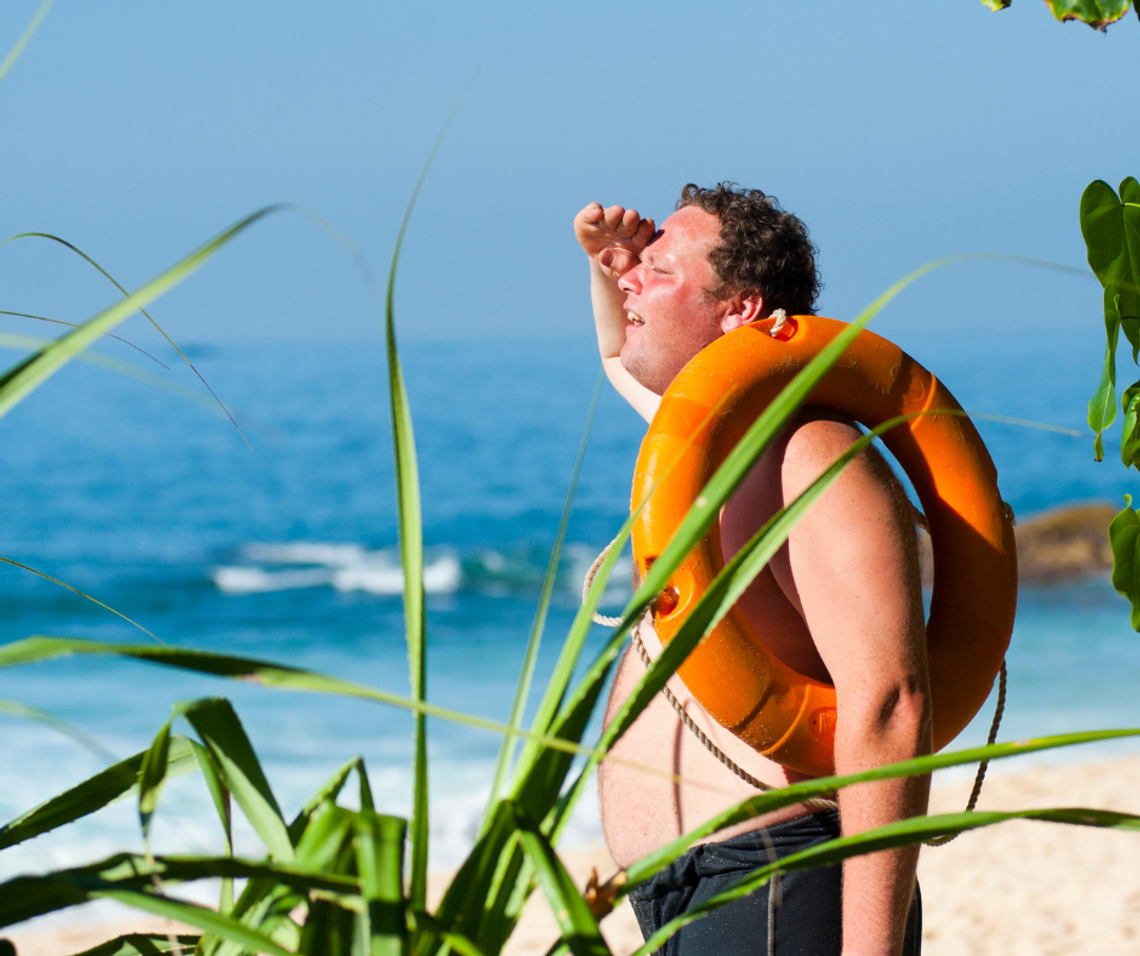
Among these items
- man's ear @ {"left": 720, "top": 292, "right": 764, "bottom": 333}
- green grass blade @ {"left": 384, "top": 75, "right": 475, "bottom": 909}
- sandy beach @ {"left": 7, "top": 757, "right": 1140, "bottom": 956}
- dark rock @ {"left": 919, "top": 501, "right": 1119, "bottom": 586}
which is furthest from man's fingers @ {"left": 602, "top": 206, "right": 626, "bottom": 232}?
dark rock @ {"left": 919, "top": 501, "right": 1119, "bottom": 586}

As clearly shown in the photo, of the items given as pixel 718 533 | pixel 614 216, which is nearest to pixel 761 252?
pixel 614 216

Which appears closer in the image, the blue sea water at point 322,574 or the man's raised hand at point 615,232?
the man's raised hand at point 615,232

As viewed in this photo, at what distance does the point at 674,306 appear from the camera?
1690 mm

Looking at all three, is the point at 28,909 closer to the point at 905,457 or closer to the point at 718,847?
the point at 718,847

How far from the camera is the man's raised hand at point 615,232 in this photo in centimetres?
198

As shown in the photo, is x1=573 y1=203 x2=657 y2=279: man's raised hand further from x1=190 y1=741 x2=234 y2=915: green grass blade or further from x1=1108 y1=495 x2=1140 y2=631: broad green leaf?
x1=190 y1=741 x2=234 y2=915: green grass blade

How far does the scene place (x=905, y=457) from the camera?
1480 mm

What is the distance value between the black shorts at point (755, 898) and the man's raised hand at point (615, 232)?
3.35 feet

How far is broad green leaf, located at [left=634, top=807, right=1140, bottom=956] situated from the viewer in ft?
2.16

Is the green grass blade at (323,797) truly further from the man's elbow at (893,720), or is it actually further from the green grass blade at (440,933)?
the man's elbow at (893,720)

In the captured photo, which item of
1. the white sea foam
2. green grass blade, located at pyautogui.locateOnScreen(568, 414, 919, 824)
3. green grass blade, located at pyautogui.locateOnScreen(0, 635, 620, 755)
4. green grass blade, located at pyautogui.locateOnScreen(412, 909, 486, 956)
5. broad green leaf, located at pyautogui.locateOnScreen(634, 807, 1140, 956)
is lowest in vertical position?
green grass blade, located at pyautogui.locateOnScreen(412, 909, 486, 956)

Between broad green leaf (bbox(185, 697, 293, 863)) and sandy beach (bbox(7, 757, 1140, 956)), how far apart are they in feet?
11.5

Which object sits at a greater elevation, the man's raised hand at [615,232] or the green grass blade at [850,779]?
the man's raised hand at [615,232]

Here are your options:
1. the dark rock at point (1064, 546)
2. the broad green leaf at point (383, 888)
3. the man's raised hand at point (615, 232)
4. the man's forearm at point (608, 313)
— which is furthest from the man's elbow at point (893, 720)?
the dark rock at point (1064, 546)
